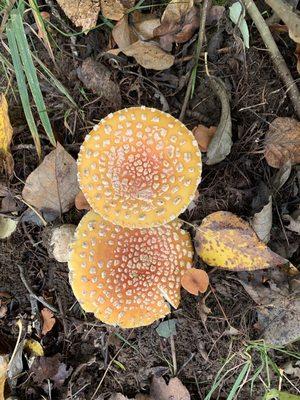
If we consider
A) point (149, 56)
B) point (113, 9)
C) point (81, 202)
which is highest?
point (113, 9)

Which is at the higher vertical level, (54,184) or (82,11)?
(82,11)

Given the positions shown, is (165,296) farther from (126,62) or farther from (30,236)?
(126,62)

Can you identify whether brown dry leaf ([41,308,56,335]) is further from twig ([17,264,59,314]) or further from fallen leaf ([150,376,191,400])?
fallen leaf ([150,376,191,400])

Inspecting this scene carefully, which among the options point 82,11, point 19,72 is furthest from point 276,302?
point 82,11

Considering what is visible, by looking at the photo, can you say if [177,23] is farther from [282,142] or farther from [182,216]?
[182,216]

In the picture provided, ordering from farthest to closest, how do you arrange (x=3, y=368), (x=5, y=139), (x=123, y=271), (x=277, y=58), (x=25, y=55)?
(x=3, y=368), (x=5, y=139), (x=277, y=58), (x=123, y=271), (x=25, y=55)

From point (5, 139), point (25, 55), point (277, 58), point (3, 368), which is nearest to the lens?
point (25, 55)

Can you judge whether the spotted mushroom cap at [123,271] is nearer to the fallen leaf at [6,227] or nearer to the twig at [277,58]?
the fallen leaf at [6,227]

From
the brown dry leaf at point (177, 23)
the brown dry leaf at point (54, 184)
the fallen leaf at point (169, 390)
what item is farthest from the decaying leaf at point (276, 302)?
the brown dry leaf at point (177, 23)

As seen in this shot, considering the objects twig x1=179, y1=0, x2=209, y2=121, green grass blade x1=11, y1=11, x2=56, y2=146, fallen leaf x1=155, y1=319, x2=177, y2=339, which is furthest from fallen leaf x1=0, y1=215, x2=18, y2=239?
twig x1=179, y1=0, x2=209, y2=121

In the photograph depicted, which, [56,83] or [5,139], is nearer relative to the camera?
[56,83]
